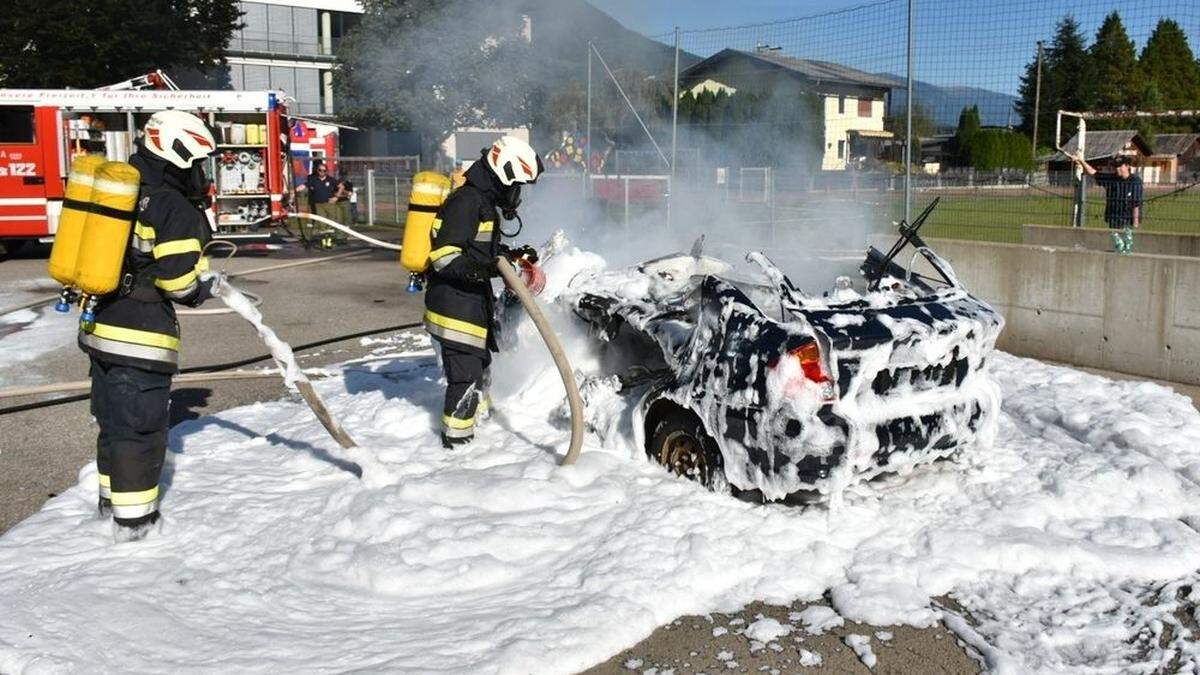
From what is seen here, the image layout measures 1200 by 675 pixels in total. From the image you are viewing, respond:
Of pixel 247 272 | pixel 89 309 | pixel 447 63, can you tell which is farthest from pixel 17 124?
pixel 89 309

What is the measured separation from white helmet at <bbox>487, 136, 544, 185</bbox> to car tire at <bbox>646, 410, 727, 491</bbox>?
1.53 m

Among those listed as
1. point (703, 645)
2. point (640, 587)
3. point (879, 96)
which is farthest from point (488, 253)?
point (879, 96)

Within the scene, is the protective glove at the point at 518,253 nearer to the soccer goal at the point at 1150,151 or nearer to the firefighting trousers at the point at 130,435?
the firefighting trousers at the point at 130,435

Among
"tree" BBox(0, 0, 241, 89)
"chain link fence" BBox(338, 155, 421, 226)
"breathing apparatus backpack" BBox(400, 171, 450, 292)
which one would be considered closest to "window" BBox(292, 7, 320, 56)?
"tree" BBox(0, 0, 241, 89)

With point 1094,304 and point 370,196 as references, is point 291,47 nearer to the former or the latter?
point 370,196

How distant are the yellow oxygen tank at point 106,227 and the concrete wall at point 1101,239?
10.8m

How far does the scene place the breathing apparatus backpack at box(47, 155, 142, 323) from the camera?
4469 mm

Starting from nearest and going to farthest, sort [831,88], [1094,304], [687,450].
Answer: [687,450] → [1094,304] → [831,88]

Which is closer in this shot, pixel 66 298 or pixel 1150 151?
pixel 66 298

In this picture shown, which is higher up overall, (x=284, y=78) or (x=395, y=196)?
(x=284, y=78)

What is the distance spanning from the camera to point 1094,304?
8.65 metres

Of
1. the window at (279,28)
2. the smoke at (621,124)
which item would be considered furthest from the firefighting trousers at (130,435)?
the window at (279,28)

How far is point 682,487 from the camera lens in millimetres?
5164

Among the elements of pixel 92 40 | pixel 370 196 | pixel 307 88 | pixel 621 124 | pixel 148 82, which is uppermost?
pixel 307 88
